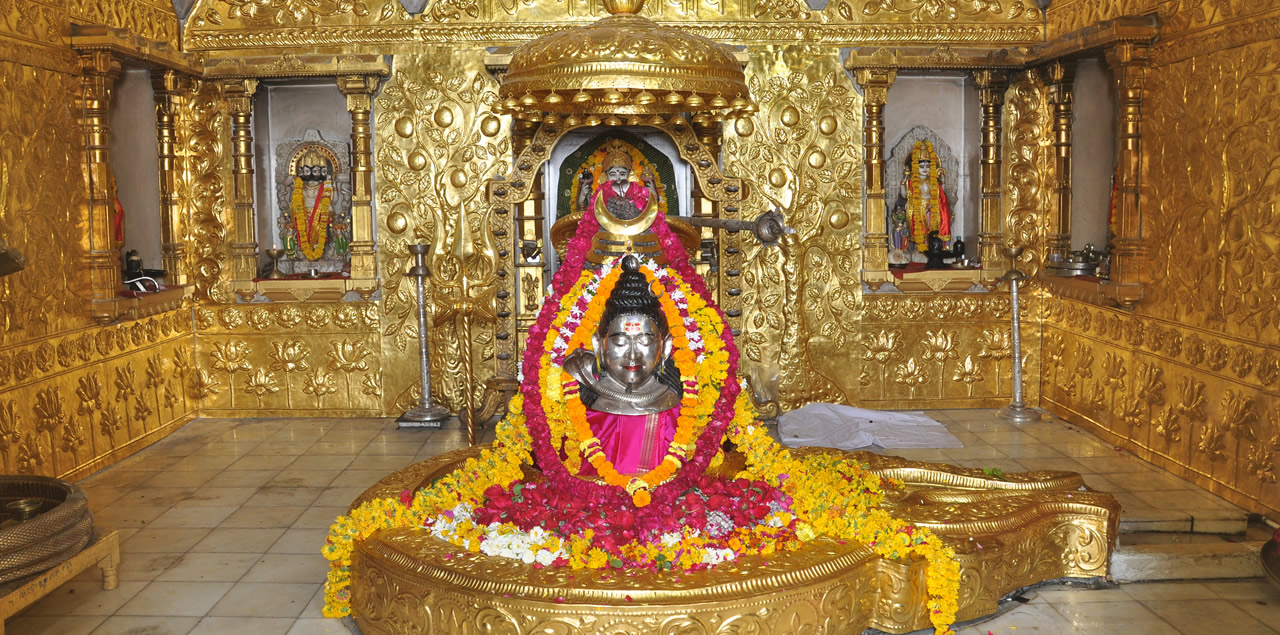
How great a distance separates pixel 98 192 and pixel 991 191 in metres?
7.50

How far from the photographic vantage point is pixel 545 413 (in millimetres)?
5660

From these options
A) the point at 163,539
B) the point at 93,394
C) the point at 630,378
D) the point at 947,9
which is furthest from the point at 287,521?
the point at 947,9

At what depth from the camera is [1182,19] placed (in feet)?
24.5

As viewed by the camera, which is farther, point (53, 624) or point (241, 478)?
point (241, 478)

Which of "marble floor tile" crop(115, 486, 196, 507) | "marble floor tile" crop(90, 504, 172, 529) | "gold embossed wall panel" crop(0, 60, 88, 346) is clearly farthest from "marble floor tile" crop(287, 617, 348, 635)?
"gold embossed wall panel" crop(0, 60, 88, 346)

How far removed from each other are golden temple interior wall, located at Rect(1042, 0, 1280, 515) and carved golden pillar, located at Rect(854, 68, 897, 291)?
1965 millimetres

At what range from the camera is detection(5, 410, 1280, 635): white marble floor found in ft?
16.8


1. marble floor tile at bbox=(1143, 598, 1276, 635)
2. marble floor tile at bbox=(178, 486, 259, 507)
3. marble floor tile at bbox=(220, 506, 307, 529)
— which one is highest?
marble floor tile at bbox=(178, 486, 259, 507)

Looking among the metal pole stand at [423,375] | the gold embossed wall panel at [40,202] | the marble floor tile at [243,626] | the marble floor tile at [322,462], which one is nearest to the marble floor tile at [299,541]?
the marble floor tile at [243,626]

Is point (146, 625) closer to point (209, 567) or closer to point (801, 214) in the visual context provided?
point (209, 567)

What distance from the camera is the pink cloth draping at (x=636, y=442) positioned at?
574 cm

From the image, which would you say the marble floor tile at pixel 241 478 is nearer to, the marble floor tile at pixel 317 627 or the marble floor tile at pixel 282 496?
the marble floor tile at pixel 282 496

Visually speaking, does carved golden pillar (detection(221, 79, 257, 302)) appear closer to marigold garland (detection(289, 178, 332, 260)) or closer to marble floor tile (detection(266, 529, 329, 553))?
marigold garland (detection(289, 178, 332, 260))

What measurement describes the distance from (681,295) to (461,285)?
4.45 meters
